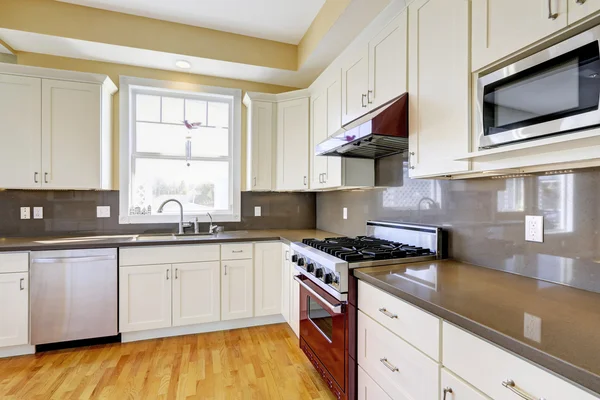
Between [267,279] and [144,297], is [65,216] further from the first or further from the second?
[267,279]

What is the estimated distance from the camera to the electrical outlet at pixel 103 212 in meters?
2.96

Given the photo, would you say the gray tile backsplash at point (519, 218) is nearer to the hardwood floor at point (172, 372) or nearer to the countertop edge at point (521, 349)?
the countertop edge at point (521, 349)

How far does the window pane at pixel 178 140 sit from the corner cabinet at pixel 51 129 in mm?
436

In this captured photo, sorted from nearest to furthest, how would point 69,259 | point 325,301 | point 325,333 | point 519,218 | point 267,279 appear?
1. point 519,218
2. point 325,301
3. point 325,333
4. point 69,259
5. point 267,279

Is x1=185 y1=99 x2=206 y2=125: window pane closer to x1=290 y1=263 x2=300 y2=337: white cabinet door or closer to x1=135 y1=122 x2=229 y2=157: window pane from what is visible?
x1=135 y1=122 x2=229 y2=157: window pane

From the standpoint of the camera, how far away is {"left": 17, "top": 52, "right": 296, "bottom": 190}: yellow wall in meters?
2.81

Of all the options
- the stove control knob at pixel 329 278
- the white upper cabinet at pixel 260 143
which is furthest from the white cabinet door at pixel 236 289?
the stove control knob at pixel 329 278

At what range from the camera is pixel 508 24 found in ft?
3.61

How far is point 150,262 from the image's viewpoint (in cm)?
258

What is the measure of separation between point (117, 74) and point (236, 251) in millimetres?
2210

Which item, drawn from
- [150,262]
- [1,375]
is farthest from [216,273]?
[1,375]

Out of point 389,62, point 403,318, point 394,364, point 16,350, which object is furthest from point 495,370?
point 16,350

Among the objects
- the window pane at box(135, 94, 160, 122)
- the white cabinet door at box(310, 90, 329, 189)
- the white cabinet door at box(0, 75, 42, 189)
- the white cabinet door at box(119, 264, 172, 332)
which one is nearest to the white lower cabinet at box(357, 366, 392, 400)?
the white cabinet door at box(310, 90, 329, 189)

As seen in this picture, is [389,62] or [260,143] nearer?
[389,62]
